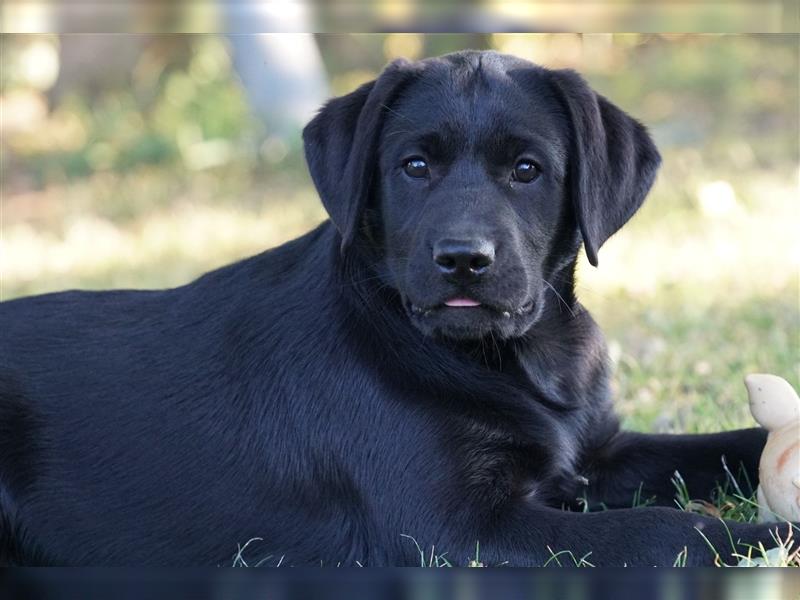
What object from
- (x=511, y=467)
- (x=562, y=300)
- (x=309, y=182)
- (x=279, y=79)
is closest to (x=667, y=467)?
(x=562, y=300)

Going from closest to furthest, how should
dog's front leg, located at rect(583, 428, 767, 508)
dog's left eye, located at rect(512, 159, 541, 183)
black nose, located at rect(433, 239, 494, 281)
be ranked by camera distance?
1. black nose, located at rect(433, 239, 494, 281)
2. dog's left eye, located at rect(512, 159, 541, 183)
3. dog's front leg, located at rect(583, 428, 767, 508)

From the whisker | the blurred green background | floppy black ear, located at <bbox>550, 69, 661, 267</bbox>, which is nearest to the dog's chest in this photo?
the whisker

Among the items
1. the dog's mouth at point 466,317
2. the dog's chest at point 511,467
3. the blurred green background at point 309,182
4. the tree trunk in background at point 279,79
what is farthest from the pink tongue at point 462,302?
the tree trunk in background at point 279,79

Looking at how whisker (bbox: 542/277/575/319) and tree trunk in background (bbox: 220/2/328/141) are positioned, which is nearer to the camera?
whisker (bbox: 542/277/575/319)

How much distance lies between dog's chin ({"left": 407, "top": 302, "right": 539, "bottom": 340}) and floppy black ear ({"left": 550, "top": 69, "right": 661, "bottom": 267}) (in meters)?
0.27

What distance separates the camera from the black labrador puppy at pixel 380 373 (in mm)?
3170

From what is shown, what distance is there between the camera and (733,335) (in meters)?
5.30

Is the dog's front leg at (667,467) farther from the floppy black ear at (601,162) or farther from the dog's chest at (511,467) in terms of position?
the floppy black ear at (601,162)

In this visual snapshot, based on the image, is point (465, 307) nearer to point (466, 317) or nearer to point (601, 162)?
point (466, 317)

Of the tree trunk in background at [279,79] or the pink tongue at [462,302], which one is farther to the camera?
the tree trunk in background at [279,79]

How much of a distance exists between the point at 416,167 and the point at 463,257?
400mm

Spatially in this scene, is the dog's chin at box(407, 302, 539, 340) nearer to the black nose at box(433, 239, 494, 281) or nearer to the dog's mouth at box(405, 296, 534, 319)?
the dog's mouth at box(405, 296, 534, 319)

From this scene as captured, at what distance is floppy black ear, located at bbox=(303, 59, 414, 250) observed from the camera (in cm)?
336

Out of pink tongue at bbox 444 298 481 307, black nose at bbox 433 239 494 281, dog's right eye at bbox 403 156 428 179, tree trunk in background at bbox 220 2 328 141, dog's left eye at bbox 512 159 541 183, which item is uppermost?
dog's right eye at bbox 403 156 428 179
